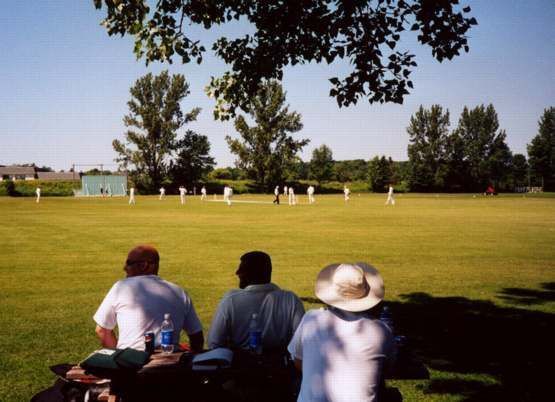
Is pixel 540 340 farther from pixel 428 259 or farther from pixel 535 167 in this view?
pixel 535 167

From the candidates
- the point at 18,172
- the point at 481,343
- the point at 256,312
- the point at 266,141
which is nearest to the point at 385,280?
the point at 481,343

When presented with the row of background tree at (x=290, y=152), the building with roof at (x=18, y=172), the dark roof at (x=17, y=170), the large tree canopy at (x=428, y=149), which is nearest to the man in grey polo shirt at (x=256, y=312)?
the row of background tree at (x=290, y=152)

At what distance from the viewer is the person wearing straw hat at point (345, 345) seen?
305cm

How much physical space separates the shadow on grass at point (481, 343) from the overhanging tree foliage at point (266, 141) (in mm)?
76676

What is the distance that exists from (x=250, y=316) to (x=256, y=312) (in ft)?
0.22

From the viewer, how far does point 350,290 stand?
319 centimetres

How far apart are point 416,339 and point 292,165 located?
81.1 m

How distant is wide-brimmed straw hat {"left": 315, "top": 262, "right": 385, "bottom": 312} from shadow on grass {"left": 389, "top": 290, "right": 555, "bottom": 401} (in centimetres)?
313

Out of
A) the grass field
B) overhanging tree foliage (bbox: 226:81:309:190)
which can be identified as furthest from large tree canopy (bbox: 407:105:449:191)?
the grass field

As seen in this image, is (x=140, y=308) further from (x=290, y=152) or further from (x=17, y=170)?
(x=17, y=170)

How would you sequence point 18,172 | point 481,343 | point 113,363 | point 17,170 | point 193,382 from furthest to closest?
point 17,170
point 18,172
point 481,343
point 193,382
point 113,363

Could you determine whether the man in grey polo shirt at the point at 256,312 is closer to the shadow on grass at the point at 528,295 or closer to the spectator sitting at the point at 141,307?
the spectator sitting at the point at 141,307

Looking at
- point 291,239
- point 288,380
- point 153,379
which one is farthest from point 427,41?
point 291,239

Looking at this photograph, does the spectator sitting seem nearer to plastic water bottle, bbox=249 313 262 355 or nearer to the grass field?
plastic water bottle, bbox=249 313 262 355
